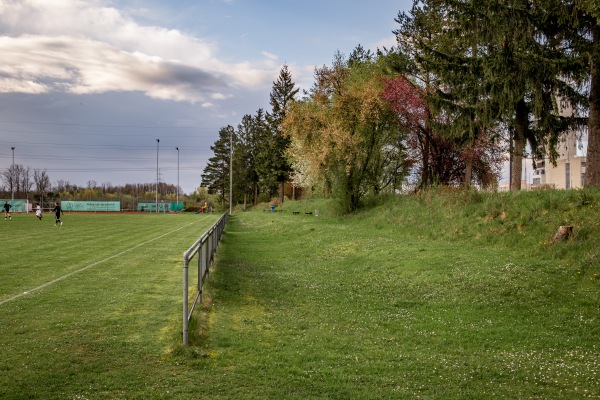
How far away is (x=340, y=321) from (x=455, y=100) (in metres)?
17.3

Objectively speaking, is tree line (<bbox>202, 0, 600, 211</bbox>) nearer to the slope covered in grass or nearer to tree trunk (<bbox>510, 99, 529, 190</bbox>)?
tree trunk (<bbox>510, 99, 529, 190</bbox>)

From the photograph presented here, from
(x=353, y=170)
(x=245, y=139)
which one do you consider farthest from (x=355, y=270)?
(x=245, y=139)

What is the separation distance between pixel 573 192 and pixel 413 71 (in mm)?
17779

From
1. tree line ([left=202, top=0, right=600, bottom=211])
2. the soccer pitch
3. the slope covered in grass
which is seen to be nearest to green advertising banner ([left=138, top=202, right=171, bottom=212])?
tree line ([left=202, top=0, right=600, bottom=211])

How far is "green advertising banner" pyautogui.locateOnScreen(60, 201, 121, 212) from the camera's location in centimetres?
8525

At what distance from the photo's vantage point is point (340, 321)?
353 inches

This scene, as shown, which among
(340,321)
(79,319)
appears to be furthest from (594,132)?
(79,319)

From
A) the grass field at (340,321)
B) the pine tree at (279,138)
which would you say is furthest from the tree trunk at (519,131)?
the pine tree at (279,138)

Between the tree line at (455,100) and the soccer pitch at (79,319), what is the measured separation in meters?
13.3

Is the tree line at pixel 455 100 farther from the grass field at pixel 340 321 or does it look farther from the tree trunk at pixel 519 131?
the grass field at pixel 340 321

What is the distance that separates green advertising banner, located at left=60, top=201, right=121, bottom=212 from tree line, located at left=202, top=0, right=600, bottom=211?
145ft

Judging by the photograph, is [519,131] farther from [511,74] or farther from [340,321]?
[340,321]

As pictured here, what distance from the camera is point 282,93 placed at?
76375 mm

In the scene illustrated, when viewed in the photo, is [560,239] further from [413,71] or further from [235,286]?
[413,71]
